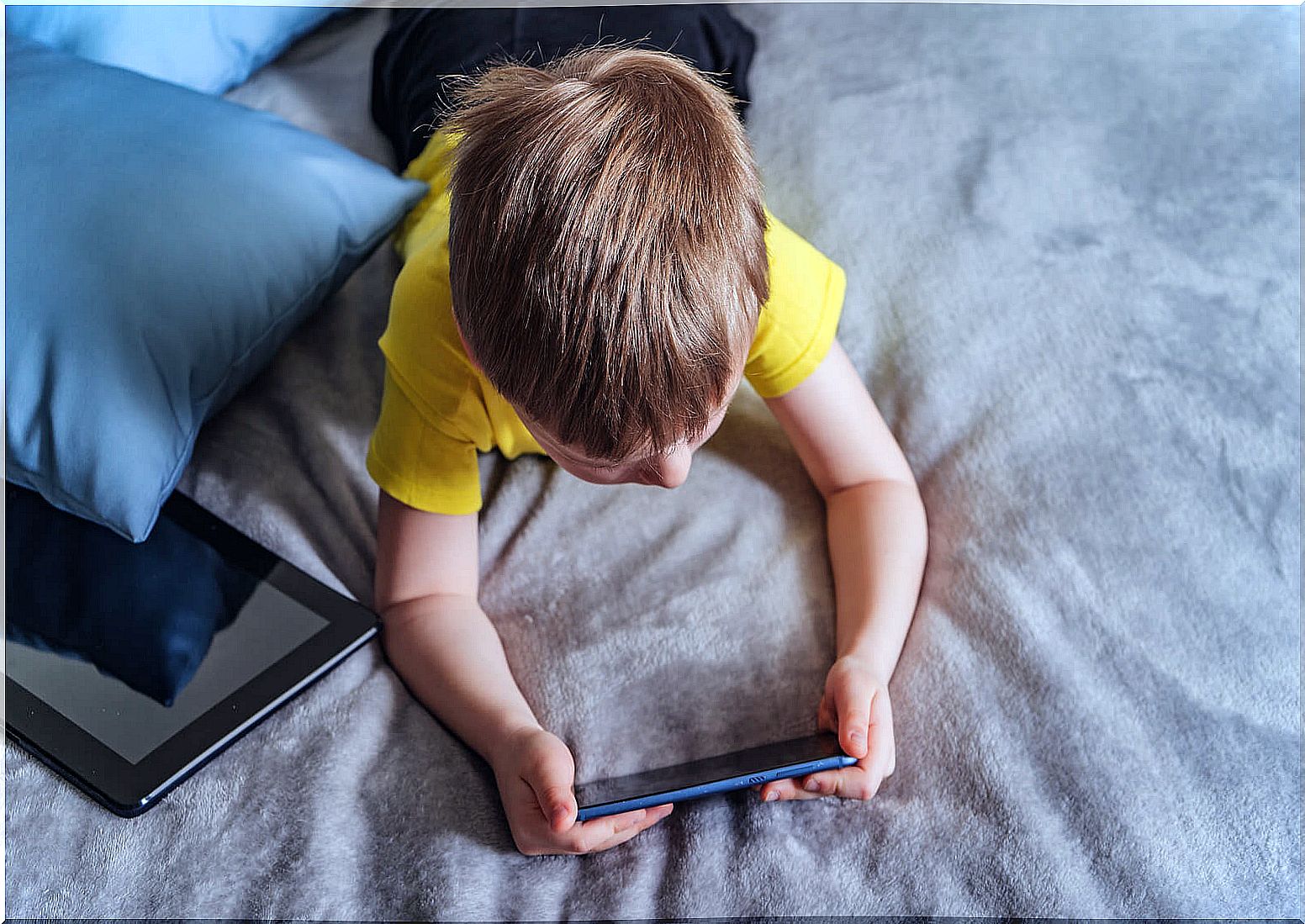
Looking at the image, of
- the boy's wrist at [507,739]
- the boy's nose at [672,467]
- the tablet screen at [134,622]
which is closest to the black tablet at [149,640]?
the tablet screen at [134,622]

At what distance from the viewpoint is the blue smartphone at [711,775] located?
0.58 m

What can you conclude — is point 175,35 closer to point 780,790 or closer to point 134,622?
point 134,622

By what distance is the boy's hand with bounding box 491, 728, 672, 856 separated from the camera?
1.92 feet

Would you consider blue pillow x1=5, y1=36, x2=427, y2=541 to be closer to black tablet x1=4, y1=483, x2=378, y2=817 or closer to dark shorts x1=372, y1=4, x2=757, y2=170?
black tablet x1=4, y1=483, x2=378, y2=817

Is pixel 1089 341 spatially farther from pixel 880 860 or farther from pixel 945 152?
pixel 880 860

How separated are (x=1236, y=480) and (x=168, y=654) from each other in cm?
71

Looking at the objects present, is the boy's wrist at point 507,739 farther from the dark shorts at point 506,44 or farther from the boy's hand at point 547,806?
the dark shorts at point 506,44

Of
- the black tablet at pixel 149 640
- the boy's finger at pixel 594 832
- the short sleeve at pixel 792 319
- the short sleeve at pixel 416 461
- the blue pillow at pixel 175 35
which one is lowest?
the boy's finger at pixel 594 832

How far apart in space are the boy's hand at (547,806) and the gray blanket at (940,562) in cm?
2

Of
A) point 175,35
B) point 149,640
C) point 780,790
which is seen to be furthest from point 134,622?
point 175,35

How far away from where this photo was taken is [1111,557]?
69cm

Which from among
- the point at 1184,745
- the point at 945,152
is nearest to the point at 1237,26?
the point at 945,152

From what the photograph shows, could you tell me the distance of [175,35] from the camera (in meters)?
0.93

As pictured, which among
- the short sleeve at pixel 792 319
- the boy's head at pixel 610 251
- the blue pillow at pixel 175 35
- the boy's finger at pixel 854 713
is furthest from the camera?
the blue pillow at pixel 175 35
